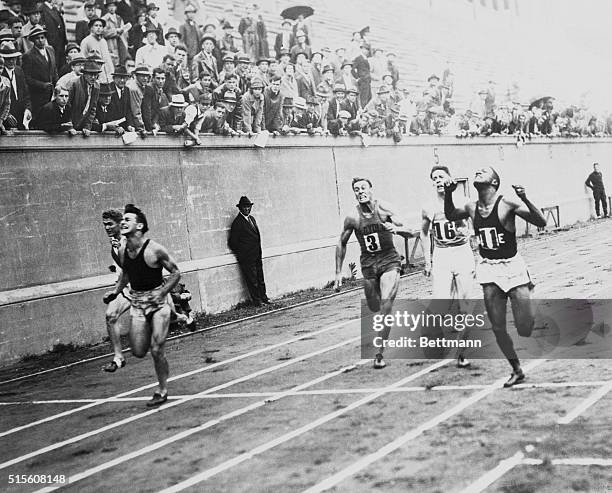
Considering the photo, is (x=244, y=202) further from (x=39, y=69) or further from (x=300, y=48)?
(x=39, y=69)

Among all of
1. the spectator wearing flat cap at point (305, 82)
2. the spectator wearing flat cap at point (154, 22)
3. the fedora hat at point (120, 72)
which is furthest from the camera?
the spectator wearing flat cap at point (305, 82)

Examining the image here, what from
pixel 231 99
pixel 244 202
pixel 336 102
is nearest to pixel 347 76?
pixel 336 102

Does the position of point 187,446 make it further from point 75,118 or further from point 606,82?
point 606,82

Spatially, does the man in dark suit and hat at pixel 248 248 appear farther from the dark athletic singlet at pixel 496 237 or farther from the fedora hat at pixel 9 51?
the dark athletic singlet at pixel 496 237

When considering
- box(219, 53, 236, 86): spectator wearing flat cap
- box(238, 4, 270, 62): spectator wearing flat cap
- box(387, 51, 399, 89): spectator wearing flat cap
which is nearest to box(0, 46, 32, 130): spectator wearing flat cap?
box(219, 53, 236, 86): spectator wearing flat cap

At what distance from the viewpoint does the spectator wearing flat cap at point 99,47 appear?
527 inches

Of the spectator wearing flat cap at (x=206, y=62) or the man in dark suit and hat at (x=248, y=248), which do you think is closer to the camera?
the spectator wearing flat cap at (x=206, y=62)

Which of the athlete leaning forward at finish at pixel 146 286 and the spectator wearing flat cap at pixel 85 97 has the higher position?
the spectator wearing flat cap at pixel 85 97

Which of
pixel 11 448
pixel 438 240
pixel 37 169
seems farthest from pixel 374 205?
pixel 37 169

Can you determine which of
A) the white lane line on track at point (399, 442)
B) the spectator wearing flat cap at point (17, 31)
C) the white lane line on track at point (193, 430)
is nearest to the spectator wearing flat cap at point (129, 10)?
the spectator wearing flat cap at point (17, 31)

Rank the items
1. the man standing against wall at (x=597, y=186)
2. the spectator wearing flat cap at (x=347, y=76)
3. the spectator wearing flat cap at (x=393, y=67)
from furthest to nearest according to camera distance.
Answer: the man standing against wall at (x=597, y=186) → the spectator wearing flat cap at (x=393, y=67) → the spectator wearing flat cap at (x=347, y=76)

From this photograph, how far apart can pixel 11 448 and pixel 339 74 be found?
1448 centimetres

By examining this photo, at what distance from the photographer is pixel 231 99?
53.4ft

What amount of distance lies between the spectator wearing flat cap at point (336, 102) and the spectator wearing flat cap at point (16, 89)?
27.5 feet
